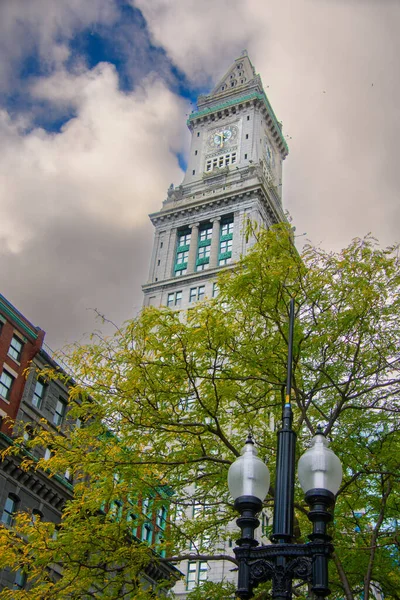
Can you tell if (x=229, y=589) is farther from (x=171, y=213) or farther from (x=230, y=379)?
(x=171, y=213)

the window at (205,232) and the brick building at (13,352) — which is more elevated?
the window at (205,232)

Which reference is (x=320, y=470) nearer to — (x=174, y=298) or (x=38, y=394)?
(x=38, y=394)

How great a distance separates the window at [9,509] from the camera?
35103 mm

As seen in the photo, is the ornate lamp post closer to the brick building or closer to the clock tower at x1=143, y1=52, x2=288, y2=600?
the brick building

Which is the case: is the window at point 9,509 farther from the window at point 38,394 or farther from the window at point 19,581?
the window at point 38,394

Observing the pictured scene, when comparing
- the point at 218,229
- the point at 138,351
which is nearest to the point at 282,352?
the point at 138,351

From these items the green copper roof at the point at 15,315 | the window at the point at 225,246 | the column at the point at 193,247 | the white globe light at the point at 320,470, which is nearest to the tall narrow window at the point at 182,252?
the column at the point at 193,247

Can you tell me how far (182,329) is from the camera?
60.4 ft

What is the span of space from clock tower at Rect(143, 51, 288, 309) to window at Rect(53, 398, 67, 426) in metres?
41.5

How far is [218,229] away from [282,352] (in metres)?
73.6

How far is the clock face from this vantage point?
347 feet

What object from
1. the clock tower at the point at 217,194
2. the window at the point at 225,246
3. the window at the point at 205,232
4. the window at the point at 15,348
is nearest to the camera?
the window at the point at 15,348

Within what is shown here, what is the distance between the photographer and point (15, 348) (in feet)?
133

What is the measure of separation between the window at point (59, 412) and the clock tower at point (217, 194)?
37.0m
